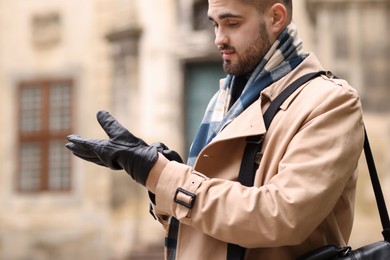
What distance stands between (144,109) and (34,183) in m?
3.10

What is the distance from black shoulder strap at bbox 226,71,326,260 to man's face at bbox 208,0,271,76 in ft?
0.47

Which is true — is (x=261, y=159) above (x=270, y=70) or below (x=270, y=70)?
below

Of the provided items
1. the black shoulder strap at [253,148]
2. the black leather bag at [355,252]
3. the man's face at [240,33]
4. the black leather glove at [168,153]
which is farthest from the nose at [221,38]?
the black leather bag at [355,252]

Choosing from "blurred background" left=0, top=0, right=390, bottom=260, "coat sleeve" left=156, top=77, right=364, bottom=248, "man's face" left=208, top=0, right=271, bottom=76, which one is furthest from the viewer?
"blurred background" left=0, top=0, right=390, bottom=260

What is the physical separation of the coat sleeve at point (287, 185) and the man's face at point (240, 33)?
244mm

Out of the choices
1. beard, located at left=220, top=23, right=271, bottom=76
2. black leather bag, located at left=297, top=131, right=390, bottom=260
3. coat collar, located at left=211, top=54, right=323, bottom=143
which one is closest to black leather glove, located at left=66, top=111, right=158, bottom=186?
coat collar, located at left=211, top=54, right=323, bottom=143

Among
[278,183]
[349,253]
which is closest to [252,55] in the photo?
[278,183]

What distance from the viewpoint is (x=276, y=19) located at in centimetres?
284

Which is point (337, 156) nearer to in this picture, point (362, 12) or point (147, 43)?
point (362, 12)

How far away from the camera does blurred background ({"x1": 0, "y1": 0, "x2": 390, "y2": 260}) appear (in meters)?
14.5

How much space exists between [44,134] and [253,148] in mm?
14317

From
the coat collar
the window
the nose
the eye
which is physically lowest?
the window

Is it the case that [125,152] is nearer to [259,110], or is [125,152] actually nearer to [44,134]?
[259,110]

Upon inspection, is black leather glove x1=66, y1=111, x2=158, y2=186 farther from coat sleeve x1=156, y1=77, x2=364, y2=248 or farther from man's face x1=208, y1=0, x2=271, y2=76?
man's face x1=208, y1=0, x2=271, y2=76
